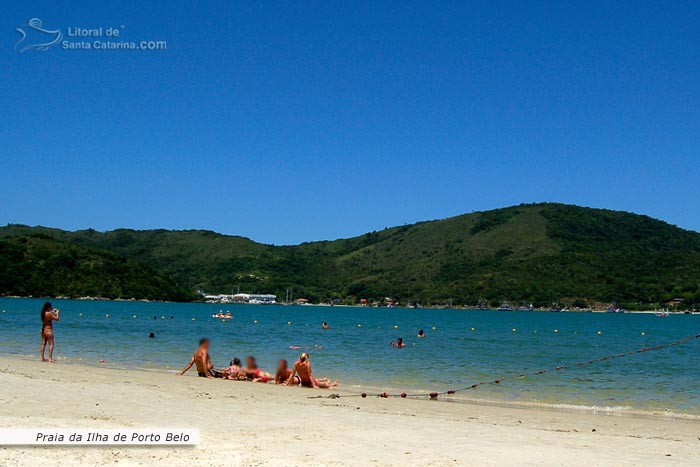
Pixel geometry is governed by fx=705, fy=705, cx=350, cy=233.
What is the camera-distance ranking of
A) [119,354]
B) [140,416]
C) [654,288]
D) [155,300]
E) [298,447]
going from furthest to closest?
[155,300] < [654,288] < [119,354] < [140,416] < [298,447]

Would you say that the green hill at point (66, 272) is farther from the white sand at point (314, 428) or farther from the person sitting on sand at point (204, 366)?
the white sand at point (314, 428)

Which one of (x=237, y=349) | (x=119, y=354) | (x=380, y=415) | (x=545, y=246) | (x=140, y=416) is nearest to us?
(x=140, y=416)

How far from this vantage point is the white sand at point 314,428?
8609 mm

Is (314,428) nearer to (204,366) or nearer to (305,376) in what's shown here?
(305,376)

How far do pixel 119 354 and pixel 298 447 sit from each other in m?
23.5

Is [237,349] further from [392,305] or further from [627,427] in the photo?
[392,305]

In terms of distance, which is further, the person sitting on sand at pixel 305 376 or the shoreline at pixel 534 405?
the person sitting on sand at pixel 305 376

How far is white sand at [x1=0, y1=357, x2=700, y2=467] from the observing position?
28.2ft


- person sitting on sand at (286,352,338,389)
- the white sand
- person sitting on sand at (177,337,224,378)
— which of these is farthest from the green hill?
the white sand

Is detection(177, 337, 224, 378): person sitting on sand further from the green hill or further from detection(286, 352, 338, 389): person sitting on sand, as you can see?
the green hill

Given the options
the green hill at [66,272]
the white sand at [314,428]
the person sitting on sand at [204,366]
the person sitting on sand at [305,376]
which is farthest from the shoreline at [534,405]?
the green hill at [66,272]

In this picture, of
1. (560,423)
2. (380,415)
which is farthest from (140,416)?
(560,423)

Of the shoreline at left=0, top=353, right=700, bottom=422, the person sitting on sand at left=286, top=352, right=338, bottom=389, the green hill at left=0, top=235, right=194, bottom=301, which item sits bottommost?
the shoreline at left=0, top=353, right=700, bottom=422

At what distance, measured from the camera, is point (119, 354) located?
3078 centimetres
